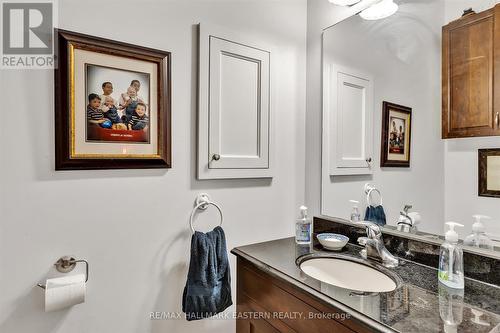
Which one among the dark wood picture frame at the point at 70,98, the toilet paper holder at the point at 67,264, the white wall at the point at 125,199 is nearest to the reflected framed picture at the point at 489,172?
the white wall at the point at 125,199

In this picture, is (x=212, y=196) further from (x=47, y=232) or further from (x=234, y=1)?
(x=234, y=1)

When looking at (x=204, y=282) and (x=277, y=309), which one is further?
(x=204, y=282)

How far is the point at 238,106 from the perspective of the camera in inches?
55.1

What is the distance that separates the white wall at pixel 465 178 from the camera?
938mm

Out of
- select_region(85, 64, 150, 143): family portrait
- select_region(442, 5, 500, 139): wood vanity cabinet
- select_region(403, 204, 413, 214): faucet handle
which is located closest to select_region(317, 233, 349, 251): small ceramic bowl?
select_region(403, 204, 413, 214): faucet handle

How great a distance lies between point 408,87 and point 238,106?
76 cm

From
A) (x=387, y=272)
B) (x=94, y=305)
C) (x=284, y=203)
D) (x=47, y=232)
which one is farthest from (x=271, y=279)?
(x=47, y=232)

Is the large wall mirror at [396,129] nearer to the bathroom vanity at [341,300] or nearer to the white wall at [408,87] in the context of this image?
the white wall at [408,87]

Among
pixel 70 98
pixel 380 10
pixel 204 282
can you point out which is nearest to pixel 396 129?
pixel 380 10

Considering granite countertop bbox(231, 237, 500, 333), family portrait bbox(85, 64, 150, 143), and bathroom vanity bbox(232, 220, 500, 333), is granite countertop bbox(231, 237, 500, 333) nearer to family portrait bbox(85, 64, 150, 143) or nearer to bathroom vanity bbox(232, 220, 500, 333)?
bathroom vanity bbox(232, 220, 500, 333)

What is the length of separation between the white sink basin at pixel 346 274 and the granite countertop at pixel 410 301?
67 millimetres

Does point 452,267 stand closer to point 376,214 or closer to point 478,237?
point 478,237

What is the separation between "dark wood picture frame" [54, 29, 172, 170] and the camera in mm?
1004

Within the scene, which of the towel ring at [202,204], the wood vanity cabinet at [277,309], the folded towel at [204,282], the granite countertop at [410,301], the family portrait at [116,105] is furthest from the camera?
the towel ring at [202,204]
